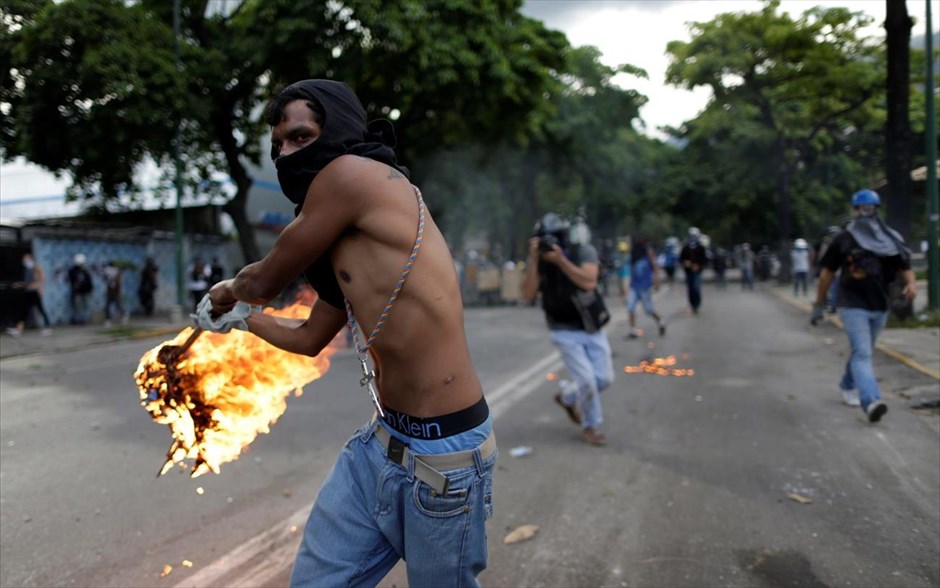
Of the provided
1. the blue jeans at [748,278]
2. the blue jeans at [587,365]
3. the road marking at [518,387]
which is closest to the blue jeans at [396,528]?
the blue jeans at [587,365]

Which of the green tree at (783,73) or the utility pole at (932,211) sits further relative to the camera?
the green tree at (783,73)

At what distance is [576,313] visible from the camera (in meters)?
5.43

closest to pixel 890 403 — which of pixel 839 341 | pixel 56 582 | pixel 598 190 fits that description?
pixel 839 341

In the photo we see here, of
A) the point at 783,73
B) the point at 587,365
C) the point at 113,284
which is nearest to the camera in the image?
the point at 587,365

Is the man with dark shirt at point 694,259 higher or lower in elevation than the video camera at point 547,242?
lower

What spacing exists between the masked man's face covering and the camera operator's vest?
3.63 m

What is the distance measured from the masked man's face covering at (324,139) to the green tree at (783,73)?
21.0 meters

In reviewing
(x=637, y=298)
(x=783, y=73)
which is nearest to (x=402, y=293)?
(x=637, y=298)

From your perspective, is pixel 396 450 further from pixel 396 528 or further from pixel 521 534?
pixel 521 534

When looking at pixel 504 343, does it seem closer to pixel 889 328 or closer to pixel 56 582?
pixel 889 328

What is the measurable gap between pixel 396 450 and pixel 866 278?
5.09 meters

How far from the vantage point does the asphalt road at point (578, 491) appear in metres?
3.29

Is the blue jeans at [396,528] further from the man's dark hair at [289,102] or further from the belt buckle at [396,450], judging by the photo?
the man's dark hair at [289,102]

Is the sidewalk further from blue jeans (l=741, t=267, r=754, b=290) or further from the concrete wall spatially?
blue jeans (l=741, t=267, r=754, b=290)
